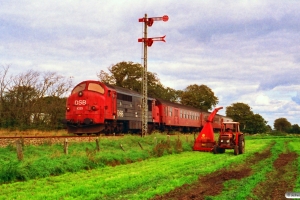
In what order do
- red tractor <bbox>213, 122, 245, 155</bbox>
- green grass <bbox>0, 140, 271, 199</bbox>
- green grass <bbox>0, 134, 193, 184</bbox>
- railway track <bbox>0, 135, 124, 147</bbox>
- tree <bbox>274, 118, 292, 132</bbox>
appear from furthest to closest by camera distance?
tree <bbox>274, 118, 292, 132</bbox> → red tractor <bbox>213, 122, 245, 155</bbox> → railway track <bbox>0, 135, 124, 147</bbox> → green grass <bbox>0, 134, 193, 184</bbox> → green grass <bbox>0, 140, 271, 199</bbox>

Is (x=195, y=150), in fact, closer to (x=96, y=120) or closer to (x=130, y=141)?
(x=130, y=141)

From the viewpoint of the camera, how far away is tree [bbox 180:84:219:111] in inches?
3425

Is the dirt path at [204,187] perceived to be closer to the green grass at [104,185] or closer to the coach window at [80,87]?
the green grass at [104,185]

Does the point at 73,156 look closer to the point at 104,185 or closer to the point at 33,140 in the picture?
the point at 33,140

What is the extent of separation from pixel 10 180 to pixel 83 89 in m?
16.3

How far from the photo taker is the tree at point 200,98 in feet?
285

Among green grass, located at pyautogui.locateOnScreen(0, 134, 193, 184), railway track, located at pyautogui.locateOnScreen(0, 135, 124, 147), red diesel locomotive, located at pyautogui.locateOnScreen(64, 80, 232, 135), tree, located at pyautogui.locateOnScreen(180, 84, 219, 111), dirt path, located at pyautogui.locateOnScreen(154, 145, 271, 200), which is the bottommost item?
dirt path, located at pyautogui.locateOnScreen(154, 145, 271, 200)

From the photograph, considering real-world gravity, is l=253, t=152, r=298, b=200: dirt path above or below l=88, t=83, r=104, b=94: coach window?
below

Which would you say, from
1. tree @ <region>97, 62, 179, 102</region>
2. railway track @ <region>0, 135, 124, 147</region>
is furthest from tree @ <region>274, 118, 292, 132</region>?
railway track @ <region>0, 135, 124, 147</region>

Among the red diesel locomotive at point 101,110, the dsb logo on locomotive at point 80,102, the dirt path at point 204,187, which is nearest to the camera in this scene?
the dirt path at point 204,187

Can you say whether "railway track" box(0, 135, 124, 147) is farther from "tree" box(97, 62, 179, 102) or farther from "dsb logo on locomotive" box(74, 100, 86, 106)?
"tree" box(97, 62, 179, 102)

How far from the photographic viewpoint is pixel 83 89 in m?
29.4

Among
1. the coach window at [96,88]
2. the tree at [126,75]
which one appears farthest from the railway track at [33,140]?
the tree at [126,75]

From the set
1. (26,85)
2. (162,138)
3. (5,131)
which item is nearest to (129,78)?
(26,85)
